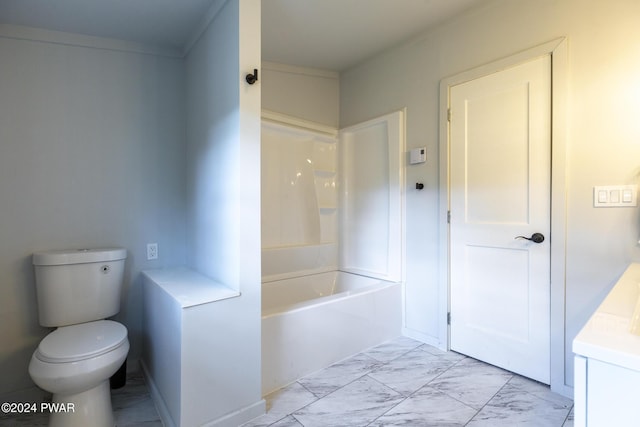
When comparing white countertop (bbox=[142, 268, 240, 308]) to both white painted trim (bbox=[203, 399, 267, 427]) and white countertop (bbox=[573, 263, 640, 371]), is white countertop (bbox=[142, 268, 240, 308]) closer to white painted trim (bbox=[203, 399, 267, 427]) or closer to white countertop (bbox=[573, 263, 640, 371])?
white painted trim (bbox=[203, 399, 267, 427])

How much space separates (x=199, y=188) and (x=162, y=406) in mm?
1246

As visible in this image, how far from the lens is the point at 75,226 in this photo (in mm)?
1995

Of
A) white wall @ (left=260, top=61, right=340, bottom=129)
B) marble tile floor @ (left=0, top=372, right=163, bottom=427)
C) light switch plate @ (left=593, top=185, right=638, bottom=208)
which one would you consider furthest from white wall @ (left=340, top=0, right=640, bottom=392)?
marble tile floor @ (left=0, top=372, right=163, bottom=427)

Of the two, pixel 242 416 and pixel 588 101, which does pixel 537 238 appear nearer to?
pixel 588 101

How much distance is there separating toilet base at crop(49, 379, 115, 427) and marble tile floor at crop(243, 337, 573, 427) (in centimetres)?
74

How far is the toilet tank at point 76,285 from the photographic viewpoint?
176cm

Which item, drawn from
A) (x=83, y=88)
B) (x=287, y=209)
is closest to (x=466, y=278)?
(x=287, y=209)

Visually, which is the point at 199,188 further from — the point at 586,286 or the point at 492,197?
the point at 586,286

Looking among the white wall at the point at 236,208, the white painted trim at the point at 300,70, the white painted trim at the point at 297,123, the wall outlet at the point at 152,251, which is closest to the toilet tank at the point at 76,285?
the wall outlet at the point at 152,251

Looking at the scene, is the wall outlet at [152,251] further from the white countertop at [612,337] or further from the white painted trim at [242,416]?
the white countertop at [612,337]

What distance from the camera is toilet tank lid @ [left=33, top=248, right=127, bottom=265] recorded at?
5.77 ft

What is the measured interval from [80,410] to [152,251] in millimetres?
983

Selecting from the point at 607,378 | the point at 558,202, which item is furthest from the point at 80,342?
the point at 558,202

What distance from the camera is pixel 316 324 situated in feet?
6.92
